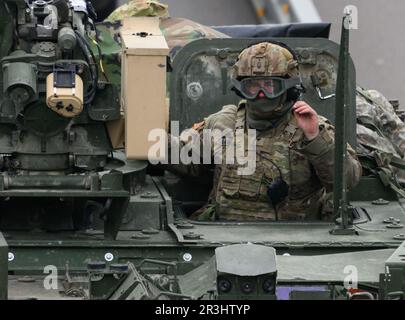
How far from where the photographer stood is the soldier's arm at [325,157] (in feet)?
34.0

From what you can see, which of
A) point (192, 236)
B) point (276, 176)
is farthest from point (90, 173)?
point (276, 176)

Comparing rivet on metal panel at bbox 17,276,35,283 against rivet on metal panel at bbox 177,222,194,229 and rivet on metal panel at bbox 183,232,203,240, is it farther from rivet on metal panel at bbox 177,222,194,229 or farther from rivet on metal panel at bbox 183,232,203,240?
rivet on metal panel at bbox 177,222,194,229

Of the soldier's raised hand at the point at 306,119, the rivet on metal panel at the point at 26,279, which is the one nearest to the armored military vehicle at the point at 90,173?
the rivet on metal panel at the point at 26,279

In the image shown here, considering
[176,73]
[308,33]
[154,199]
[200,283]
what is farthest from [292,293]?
[308,33]

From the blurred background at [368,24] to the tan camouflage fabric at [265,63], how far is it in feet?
29.6

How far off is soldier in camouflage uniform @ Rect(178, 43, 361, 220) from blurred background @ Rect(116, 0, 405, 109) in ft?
29.4

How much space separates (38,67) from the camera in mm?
9797

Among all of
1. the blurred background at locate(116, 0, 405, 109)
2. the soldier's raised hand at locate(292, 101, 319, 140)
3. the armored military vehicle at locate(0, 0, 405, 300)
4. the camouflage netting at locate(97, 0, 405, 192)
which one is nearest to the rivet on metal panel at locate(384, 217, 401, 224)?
the armored military vehicle at locate(0, 0, 405, 300)

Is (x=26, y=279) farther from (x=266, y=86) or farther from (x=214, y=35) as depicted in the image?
(x=214, y=35)

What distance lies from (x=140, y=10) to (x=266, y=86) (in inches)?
121

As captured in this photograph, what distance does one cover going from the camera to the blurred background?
19703mm
